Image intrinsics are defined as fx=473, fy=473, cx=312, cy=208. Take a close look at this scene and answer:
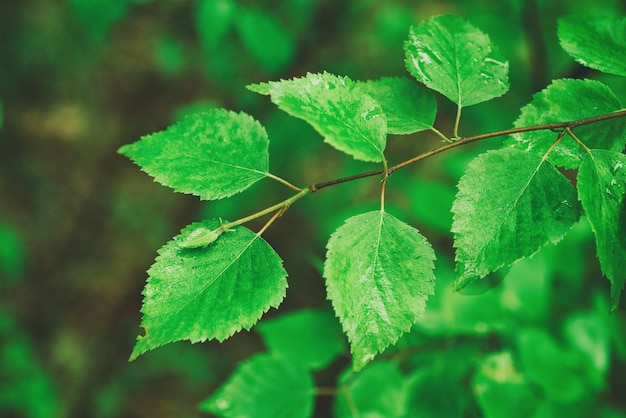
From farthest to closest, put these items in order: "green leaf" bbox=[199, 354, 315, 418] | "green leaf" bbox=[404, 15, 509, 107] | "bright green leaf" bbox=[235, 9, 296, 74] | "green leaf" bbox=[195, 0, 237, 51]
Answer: "bright green leaf" bbox=[235, 9, 296, 74] → "green leaf" bbox=[195, 0, 237, 51] → "green leaf" bbox=[199, 354, 315, 418] → "green leaf" bbox=[404, 15, 509, 107]

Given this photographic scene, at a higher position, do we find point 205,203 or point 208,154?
point 208,154

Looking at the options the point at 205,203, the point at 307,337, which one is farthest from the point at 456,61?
the point at 205,203

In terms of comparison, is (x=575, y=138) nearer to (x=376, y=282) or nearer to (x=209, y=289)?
(x=376, y=282)

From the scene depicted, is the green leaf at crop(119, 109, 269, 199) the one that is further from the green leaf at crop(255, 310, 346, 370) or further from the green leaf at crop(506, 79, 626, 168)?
the green leaf at crop(255, 310, 346, 370)

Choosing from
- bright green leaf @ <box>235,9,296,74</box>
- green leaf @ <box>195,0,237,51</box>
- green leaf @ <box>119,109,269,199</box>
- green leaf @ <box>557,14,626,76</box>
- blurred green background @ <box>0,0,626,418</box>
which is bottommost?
blurred green background @ <box>0,0,626,418</box>

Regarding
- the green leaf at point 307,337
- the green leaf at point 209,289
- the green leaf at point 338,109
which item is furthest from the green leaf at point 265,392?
the green leaf at point 338,109

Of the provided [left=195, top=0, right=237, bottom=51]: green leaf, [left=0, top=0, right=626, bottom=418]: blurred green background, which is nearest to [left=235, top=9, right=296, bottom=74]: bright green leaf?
[left=0, top=0, right=626, bottom=418]: blurred green background
